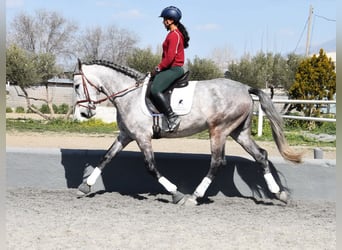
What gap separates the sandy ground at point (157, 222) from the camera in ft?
13.3

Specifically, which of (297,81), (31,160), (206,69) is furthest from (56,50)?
(31,160)

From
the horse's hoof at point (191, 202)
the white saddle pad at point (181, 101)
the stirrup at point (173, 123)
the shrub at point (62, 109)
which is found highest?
the white saddle pad at point (181, 101)

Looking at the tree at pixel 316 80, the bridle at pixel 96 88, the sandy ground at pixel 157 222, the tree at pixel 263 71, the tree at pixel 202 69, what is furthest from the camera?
the tree at pixel 263 71

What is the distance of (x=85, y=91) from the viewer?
5895 mm

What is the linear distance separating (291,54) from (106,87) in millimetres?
30199

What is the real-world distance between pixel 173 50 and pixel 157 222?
198 centimetres

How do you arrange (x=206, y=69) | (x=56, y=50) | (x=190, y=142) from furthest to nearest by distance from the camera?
1. (x=56, y=50)
2. (x=206, y=69)
3. (x=190, y=142)

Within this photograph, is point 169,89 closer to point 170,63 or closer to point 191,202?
point 170,63

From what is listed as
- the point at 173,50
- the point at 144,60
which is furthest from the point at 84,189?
the point at 144,60

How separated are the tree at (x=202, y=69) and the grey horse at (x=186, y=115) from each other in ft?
79.2

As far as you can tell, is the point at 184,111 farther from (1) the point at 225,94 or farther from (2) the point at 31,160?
(2) the point at 31,160

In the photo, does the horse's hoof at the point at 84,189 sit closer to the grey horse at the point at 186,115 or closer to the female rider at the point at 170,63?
the grey horse at the point at 186,115

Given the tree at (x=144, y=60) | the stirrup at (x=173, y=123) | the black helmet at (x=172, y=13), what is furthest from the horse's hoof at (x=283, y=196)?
the tree at (x=144, y=60)

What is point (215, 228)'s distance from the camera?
179 inches
